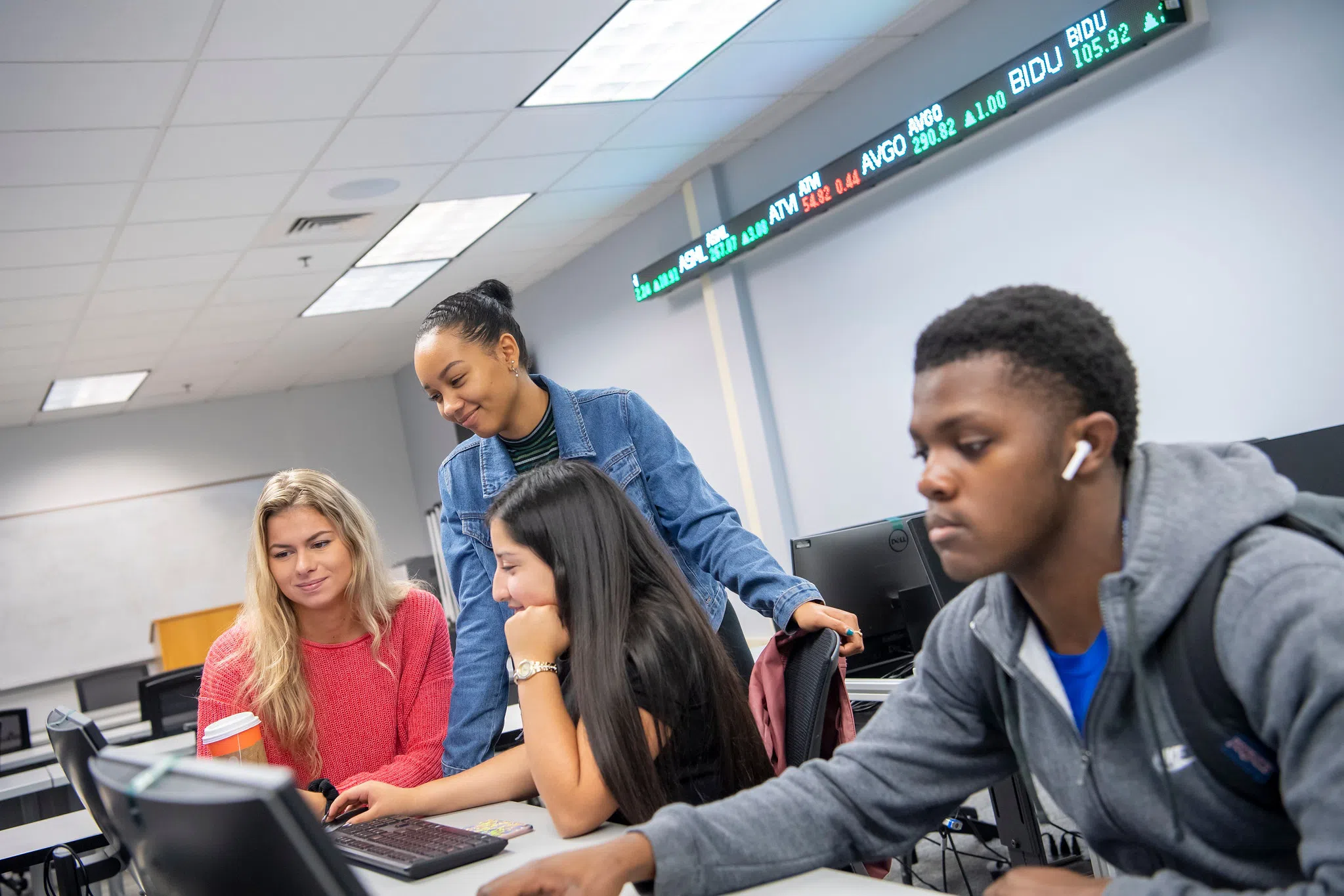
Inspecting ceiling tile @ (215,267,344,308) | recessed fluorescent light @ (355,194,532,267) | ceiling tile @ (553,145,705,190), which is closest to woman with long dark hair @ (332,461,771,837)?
ceiling tile @ (553,145,705,190)

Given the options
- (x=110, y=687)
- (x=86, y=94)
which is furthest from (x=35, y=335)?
(x=86, y=94)

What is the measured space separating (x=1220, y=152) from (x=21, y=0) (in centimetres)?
333

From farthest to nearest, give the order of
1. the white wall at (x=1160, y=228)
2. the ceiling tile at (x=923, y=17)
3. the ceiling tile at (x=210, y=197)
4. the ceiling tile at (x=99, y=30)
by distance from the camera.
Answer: the ceiling tile at (x=210, y=197) < the ceiling tile at (x=923, y=17) < the white wall at (x=1160, y=228) < the ceiling tile at (x=99, y=30)

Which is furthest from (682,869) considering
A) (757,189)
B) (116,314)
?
(116,314)

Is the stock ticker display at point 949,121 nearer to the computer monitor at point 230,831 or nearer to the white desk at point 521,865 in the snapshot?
the white desk at point 521,865

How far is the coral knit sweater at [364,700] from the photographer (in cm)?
199

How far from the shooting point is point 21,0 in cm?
278

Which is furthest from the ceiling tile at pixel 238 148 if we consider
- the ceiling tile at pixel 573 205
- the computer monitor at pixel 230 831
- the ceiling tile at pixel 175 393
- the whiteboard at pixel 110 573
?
the whiteboard at pixel 110 573

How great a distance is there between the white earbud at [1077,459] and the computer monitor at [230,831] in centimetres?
60

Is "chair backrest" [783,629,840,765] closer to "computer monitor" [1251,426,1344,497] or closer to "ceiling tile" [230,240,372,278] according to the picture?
"computer monitor" [1251,426,1344,497]

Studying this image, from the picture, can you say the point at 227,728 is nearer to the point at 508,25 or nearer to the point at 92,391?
the point at 508,25

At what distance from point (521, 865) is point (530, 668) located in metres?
0.42

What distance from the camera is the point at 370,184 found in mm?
4652

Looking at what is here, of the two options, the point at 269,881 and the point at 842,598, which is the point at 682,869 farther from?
the point at 842,598
